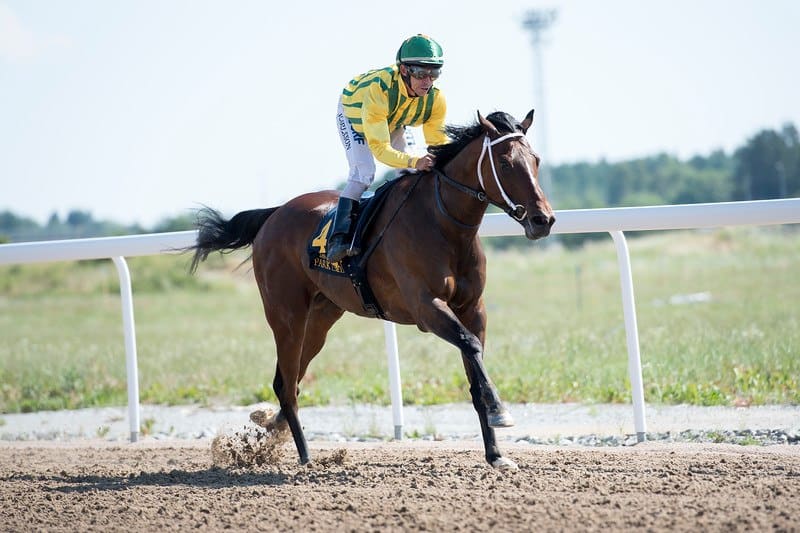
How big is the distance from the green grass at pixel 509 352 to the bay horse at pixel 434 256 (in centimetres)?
62

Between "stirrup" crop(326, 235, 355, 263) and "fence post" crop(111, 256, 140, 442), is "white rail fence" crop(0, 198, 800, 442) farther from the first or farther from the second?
"stirrup" crop(326, 235, 355, 263)

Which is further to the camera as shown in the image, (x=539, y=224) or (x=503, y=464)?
(x=503, y=464)

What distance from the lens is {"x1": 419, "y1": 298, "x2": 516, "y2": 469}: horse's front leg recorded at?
4754mm

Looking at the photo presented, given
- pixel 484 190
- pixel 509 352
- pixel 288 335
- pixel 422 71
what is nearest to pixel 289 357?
pixel 288 335

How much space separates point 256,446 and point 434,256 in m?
1.81

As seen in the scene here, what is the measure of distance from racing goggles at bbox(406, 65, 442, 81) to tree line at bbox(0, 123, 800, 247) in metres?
1.24

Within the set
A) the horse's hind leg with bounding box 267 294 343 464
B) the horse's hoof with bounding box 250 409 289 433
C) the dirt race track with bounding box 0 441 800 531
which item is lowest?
the dirt race track with bounding box 0 441 800 531

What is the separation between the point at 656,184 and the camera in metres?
42.9

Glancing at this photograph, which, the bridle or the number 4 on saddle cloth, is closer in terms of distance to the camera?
the bridle

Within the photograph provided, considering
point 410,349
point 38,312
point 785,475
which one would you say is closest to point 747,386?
point 785,475

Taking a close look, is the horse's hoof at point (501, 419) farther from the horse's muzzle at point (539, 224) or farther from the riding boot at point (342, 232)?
the riding boot at point (342, 232)

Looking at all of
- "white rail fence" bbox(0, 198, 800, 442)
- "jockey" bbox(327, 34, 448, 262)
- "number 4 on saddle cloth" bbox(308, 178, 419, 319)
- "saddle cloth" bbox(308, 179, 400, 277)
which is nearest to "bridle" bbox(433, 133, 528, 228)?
"jockey" bbox(327, 34, 448, 262)

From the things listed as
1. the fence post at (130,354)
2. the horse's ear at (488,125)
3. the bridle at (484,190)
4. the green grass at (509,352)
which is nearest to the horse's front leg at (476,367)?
the bridle at (484,190)

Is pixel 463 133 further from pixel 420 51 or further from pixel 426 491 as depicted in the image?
pixel 426 491
